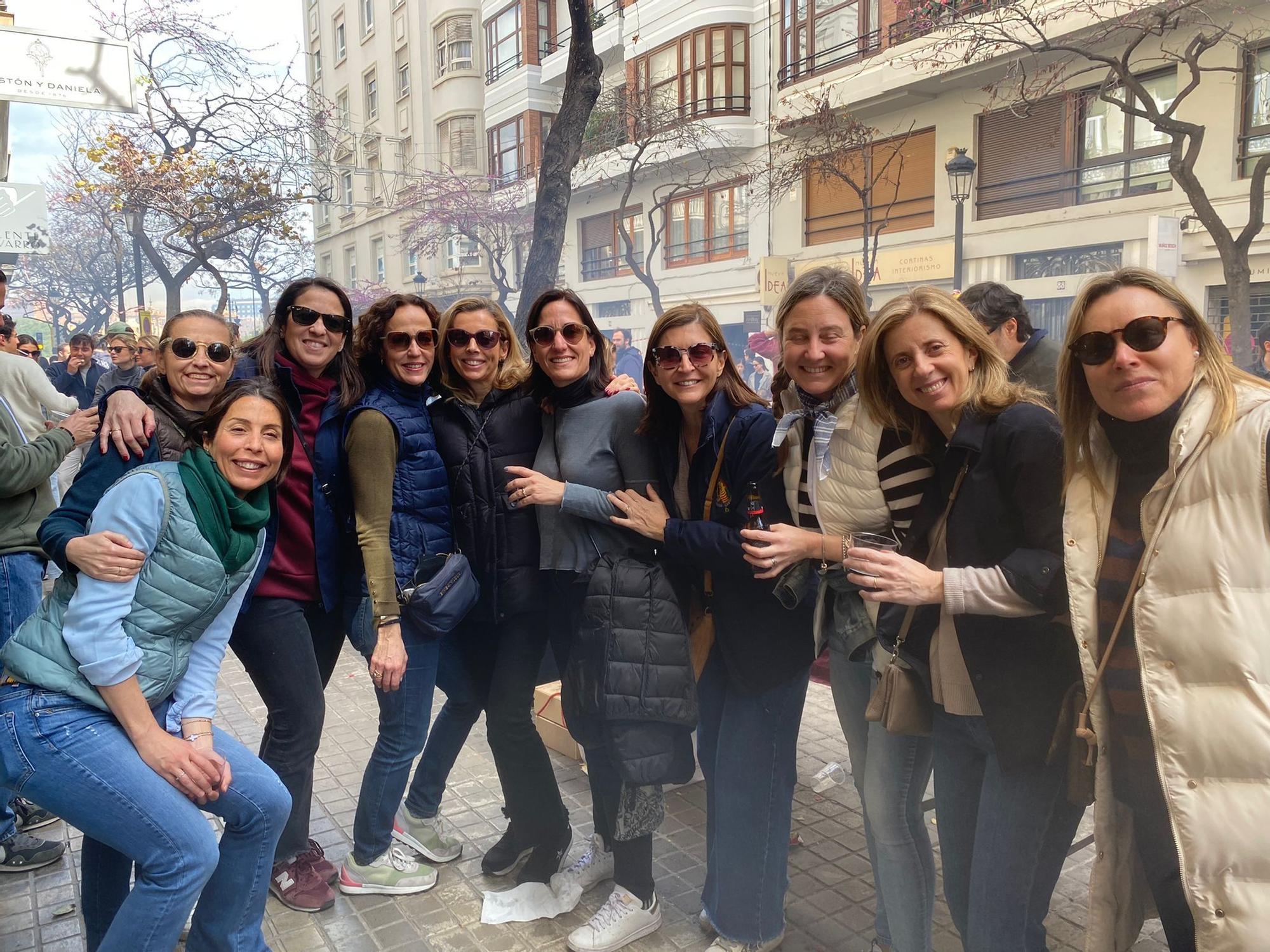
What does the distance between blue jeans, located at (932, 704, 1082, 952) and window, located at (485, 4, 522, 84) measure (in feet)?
86.6

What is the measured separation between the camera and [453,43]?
2772 cm

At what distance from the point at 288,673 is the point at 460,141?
28387mm

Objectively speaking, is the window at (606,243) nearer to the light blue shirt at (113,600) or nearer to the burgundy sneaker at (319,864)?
the burgundy sneaker at (319,864)

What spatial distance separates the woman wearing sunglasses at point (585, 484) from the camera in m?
2.87

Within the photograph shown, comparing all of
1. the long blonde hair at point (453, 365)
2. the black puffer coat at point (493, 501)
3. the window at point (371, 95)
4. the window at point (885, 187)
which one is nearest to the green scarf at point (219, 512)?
the black puffer coat at point (493, 501)

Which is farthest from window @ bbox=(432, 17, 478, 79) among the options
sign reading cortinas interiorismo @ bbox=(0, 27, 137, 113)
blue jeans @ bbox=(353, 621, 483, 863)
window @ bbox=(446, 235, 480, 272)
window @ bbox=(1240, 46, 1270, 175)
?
blue jeans @ bbox=(353, 621, 483, 863)

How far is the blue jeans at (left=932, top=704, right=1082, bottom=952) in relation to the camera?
2.12 metres

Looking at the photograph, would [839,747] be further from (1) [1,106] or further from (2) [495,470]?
(1) [1,106]

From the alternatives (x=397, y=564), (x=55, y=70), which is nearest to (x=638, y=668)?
(x=397, y=564)

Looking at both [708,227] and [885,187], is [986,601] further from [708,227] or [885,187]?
[708,227]

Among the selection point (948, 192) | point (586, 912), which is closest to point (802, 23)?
point (948, 192)

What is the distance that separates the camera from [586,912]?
310 centimetres

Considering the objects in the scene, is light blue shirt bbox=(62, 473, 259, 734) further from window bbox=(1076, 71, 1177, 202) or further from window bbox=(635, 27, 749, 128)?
window bbox=(635, 27, 749, 128)

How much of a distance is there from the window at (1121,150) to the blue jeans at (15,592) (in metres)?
15.1
